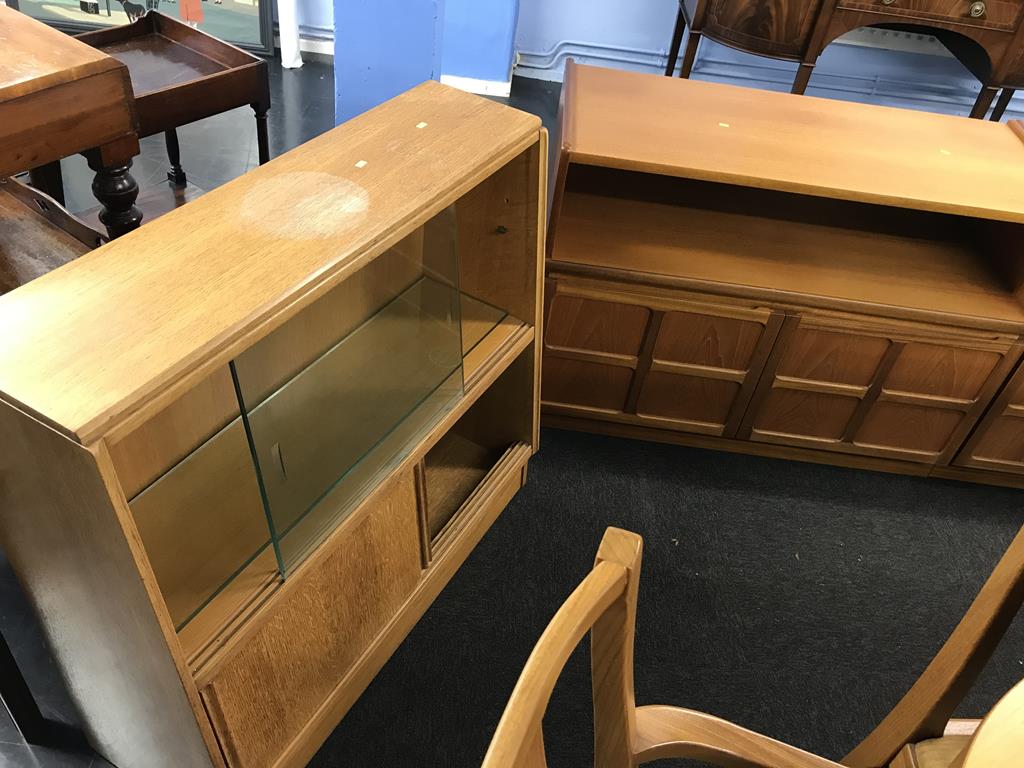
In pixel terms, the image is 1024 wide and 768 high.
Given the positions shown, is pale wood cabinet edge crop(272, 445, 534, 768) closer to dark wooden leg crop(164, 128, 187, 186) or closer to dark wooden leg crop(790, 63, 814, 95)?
dark wooden leg crop(164, 128, 187, 186)

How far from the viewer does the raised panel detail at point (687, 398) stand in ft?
6.16

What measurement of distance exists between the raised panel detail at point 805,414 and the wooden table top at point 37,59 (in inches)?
61.2

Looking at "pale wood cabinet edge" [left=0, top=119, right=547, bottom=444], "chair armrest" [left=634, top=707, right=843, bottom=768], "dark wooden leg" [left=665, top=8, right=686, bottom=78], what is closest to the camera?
"pale wood cabinet edge" [left=0, top=119, right=547, bottom=444]

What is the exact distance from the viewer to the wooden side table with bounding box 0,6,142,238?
1.35m

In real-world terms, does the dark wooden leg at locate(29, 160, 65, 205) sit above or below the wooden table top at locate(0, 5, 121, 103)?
below

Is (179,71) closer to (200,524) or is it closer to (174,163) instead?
(174,163)

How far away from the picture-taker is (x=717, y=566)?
1768mm

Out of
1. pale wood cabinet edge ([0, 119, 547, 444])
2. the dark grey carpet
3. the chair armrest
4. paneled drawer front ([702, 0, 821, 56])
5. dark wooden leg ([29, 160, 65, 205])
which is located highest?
pale wood cabinet edge ([0, 119, 547, 444])

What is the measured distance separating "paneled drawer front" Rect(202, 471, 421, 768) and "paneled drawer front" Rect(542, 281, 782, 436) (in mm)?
648

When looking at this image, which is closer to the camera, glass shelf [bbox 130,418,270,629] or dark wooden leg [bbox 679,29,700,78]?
glass shelf [bbox 130,418,270,629]

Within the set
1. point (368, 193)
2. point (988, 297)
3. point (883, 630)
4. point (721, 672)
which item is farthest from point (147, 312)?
point (988, 297)

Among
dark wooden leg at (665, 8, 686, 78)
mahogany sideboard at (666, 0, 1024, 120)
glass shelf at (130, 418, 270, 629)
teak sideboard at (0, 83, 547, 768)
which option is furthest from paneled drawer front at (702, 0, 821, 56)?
glass shelf at (130, 418, 270, 629)

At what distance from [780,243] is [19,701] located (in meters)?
1.76

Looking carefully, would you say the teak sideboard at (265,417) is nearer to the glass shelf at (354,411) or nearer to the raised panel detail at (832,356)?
the glass shelf at (354,411)
